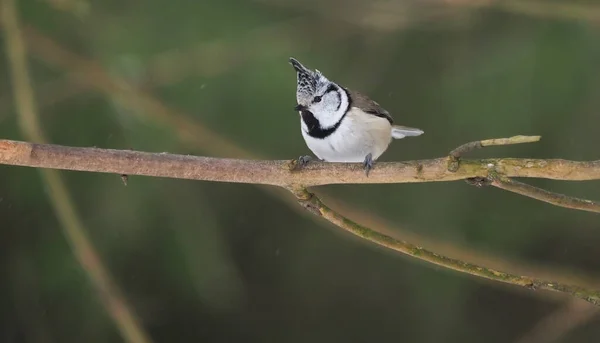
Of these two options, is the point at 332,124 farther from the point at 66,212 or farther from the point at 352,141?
the point at 66,212

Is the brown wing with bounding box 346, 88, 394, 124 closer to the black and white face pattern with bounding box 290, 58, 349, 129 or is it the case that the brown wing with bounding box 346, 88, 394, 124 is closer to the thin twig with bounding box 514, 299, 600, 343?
the black and white face pattern with bounding box 290, 58, 349, 129

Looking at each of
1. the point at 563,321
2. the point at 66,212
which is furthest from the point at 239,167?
the point at 563,321

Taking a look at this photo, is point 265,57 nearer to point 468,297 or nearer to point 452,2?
point 452,2

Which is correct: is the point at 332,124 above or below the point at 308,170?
above

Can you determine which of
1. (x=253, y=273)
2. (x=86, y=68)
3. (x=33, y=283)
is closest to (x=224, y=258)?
(x=253, y=273)

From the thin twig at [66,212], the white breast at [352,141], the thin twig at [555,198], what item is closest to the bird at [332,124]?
the white breast at [352,141]

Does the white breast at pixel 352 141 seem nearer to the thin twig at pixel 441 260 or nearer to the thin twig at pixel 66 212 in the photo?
the thin twig at pixel 441 260
